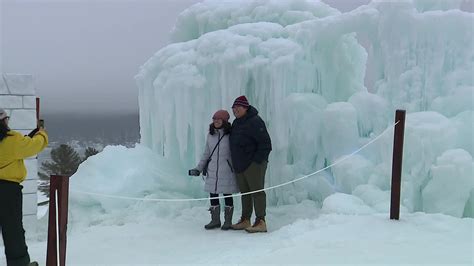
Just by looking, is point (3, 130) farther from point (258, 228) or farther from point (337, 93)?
point (337, 93)

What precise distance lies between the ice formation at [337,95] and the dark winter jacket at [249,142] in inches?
62.9

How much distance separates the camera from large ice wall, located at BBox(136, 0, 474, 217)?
21.4ft

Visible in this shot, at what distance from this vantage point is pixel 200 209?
6781 millimetres

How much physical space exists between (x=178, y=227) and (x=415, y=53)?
159 inches

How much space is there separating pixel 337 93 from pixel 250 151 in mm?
3543

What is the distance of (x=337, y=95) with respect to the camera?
327 inches

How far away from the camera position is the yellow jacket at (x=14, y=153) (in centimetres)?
370

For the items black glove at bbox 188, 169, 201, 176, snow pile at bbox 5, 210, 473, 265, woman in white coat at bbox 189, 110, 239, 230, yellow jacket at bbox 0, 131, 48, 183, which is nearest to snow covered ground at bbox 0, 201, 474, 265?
snow pile at bbox 5, 210, 473, 265

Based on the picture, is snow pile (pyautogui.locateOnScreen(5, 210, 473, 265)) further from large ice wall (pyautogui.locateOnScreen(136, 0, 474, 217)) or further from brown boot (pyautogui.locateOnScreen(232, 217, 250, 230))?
large ice wall (pyautogui.locateOnScreen(136, 0, 474, 217))

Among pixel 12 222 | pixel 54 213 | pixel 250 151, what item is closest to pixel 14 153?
pixel 12 222

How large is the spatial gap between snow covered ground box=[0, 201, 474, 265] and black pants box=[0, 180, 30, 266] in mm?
750

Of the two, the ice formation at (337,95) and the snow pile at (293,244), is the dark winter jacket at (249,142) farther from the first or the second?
the ice formation at (337,95)

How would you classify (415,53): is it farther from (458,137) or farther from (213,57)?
(213,57)

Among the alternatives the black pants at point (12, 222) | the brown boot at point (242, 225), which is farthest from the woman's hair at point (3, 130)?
the brown boot at point (242, 225)
